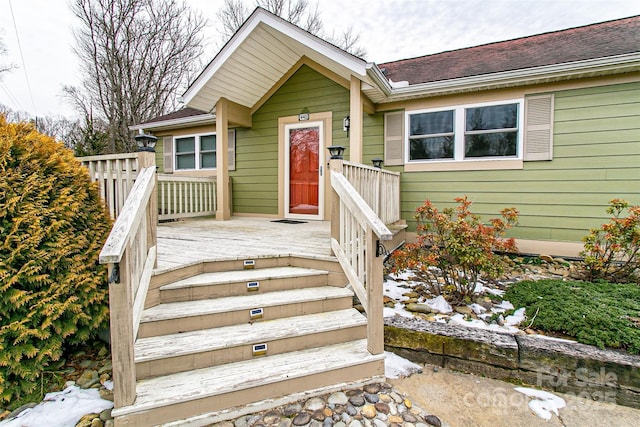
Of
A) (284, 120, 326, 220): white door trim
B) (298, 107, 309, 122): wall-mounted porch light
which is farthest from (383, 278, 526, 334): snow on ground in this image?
(298, 107, 309, 122): wall-mounted porch light

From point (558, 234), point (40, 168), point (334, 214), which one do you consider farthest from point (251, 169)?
point (558, 234)

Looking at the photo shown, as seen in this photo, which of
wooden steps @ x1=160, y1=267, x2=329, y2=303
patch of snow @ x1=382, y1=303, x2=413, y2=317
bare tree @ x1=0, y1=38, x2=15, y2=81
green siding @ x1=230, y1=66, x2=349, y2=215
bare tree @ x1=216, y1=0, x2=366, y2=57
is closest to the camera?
wooden steps @ x1=160, y1=267, x2=329, y2=303

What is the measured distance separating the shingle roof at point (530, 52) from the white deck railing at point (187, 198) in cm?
455

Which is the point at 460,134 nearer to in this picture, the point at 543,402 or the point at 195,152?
the point at 543,402

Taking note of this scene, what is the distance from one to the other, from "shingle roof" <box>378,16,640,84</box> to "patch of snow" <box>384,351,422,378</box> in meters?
4.63

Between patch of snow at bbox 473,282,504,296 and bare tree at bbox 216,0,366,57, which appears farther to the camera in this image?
bare tree at bbox 216,0,366,57

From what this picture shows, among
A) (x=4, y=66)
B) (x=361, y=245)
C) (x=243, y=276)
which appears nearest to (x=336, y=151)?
(x=361, y=245)

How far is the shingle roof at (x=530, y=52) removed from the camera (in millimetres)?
4805

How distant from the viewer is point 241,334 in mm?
2225

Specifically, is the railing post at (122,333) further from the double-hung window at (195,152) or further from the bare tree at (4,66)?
the bare tree at (4,66)

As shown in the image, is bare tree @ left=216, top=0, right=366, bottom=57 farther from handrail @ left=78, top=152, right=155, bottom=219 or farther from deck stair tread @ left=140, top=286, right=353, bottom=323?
deck stair tread @ left=140, top=286, right=353, bottom=323

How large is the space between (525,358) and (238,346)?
6.63 feet

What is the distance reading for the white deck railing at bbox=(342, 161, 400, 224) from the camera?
3442mm

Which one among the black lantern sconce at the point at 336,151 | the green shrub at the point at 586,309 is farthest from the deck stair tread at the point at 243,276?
the green shrub at the point at 586,309
